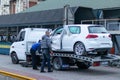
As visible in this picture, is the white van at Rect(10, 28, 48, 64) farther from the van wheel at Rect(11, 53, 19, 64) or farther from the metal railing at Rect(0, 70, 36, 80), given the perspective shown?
the metal railing at Rect(0, 70, 36, 80)

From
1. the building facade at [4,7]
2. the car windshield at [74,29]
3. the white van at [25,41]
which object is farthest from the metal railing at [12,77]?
the building facade at [4,7]

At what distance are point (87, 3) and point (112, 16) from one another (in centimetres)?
401

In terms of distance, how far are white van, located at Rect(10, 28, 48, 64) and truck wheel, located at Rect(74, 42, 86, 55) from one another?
4120 millimetres

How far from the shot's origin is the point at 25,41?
21.3 meters

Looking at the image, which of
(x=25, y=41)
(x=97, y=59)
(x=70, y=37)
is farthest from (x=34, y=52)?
(x=97, y=59)

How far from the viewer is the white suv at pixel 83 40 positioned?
17078 millimetres

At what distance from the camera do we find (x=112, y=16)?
96.3 ft

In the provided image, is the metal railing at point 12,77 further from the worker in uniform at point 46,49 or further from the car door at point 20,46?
the car door at point 20,46

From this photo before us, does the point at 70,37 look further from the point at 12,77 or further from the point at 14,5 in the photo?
the point at 14,5

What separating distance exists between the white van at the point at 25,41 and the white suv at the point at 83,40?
Result: 2948 millimetres

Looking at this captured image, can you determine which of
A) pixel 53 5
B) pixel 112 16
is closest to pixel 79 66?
pixel 112 16

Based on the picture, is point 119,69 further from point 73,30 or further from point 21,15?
point 21,15

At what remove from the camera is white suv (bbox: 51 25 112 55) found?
17.1m

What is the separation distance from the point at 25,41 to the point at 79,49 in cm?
498
